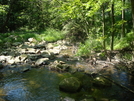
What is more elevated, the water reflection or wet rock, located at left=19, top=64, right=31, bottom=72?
wet rock, located at left=19, top=64, right=31, bottom=72

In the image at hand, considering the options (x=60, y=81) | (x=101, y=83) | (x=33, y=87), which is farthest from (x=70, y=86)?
(x=33, y=87)

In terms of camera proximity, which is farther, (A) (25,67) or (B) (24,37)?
(B) (24,37)

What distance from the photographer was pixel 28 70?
7.32 metres

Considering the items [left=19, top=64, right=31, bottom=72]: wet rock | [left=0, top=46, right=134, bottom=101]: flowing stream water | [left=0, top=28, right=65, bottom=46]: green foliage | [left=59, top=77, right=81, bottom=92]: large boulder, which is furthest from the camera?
[left=0, top=28, right=65, bottom=46]: green foliage

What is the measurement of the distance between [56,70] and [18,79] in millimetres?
2111

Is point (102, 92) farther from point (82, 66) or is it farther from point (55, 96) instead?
point (82, 66)

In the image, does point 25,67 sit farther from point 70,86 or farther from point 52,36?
point 52,36

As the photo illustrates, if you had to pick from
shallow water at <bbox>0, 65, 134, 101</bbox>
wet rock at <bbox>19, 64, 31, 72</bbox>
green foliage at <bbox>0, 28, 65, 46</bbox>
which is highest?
green foliage at <bbox>0, 28, 65, 46</bbox>

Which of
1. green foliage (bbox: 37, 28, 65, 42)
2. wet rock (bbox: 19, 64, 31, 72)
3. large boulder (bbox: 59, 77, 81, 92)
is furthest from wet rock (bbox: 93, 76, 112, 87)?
green foliage (bbox: 37, 28, 65, 42)

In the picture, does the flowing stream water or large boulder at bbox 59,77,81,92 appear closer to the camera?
the flowing stream water

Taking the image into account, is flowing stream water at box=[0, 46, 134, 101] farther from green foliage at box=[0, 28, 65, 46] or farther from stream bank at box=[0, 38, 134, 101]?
green foliage at box=[0, 28, 65, 46]

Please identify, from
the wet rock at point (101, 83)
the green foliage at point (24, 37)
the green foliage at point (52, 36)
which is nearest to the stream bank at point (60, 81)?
the wet rock at point (101, 83)

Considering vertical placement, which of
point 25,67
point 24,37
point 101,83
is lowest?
point 101,83

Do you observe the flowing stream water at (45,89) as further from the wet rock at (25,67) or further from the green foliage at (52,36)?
the green foliage at (52,36)
